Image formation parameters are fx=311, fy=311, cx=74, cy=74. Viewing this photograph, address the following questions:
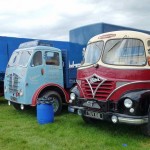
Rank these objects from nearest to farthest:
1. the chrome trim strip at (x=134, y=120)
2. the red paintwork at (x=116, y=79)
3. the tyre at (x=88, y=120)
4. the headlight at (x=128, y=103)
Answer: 1. the chrome trim strip at (x=134, y=120)
2. the headlight at (x=128, y=103)
3. the red paintwork at (x=116, y=79)
4. the tyre at (x=88, y=120)

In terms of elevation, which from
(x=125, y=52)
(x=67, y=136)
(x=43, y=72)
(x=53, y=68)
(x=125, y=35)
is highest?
(x=125, y=35)

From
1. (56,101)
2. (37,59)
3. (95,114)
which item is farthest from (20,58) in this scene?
(95,114)

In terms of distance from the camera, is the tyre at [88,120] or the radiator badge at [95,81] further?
the tyre at [88,120]

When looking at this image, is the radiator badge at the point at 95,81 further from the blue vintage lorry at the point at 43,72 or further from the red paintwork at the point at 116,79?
the blue vintage lorry at the point at 43,72

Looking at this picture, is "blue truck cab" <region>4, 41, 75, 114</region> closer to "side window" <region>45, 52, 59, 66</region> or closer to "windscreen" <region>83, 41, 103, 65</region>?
"side window" <region>45, 52, 59, 66</region>

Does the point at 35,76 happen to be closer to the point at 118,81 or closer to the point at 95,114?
the point at 95,114

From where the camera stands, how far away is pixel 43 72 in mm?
10070

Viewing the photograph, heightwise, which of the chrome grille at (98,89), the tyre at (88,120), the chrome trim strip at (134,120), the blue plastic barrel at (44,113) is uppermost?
the chrome grille at (98,89)

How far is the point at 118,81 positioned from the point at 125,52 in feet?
2.49

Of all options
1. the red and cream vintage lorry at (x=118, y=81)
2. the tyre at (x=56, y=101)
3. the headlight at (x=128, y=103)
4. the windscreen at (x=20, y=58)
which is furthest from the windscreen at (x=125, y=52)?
the windscreen at (x=20, y=58)

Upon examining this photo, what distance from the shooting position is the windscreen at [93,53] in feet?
26.6

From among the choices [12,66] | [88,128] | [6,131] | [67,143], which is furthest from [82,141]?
[12,66]

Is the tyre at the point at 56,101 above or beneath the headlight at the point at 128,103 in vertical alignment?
beneath

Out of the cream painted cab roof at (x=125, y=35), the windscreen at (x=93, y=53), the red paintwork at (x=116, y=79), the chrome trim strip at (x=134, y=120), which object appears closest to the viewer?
the chrome trim strip at (x=134, y=120)
